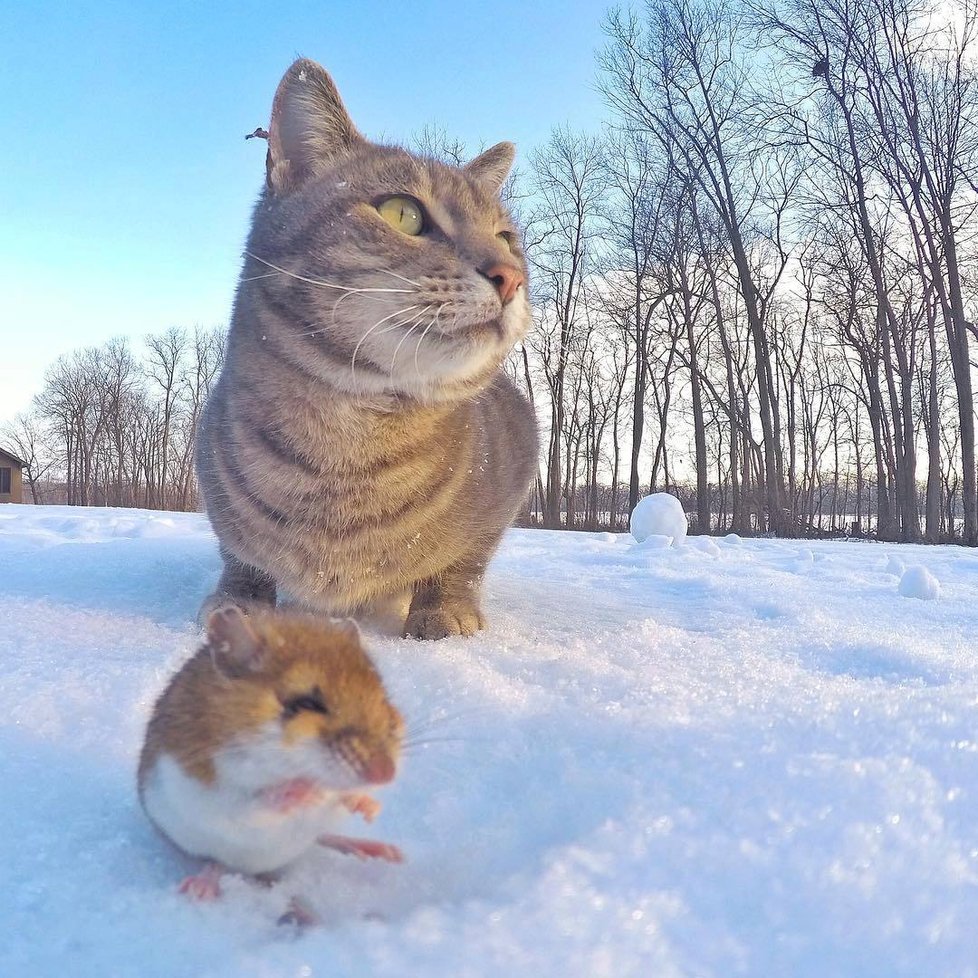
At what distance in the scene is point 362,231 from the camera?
7.16 feet

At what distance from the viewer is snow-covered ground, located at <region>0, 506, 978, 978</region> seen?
76 cm

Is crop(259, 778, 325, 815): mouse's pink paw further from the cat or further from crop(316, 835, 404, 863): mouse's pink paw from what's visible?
the cat

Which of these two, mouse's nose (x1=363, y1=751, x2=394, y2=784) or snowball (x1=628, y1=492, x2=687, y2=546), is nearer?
mouse's nose (x1=363, y1=751, x2=394, y2=784)

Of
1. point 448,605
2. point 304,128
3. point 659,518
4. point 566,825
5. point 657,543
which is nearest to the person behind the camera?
point 566,825

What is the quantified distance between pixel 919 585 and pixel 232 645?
3.80 meters

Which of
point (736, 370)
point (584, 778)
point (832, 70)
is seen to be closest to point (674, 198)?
point (832, 70)

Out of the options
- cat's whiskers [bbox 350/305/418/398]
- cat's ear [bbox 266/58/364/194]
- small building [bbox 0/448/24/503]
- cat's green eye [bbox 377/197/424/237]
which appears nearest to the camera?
cat's whiskers [bbox 350/305/418/398]

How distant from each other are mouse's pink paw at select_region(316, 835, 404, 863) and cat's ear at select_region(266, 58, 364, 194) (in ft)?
6.83

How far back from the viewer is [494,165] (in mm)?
2877

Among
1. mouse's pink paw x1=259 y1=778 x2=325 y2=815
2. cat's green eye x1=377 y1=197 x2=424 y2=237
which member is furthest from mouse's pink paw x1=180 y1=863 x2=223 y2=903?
cat's green eye x1=377 y1=197 x2=424 y2=237

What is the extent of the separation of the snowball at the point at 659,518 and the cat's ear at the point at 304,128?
541 centimetres

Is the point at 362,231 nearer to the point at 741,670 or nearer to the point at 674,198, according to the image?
the point at 741,670

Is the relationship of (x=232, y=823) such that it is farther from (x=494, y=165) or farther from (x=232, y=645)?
(x=494, y=165)

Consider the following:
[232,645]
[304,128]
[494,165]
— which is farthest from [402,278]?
[232,645]
